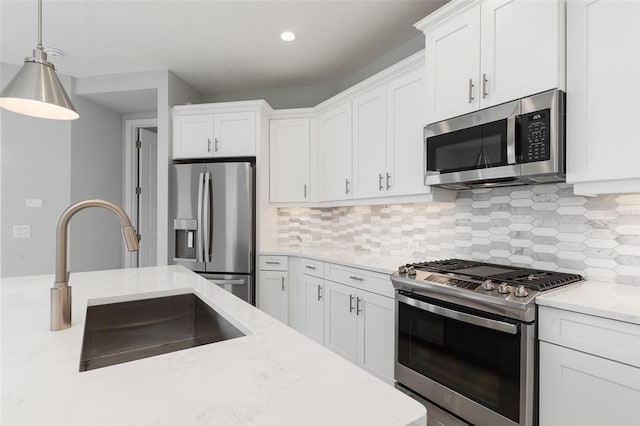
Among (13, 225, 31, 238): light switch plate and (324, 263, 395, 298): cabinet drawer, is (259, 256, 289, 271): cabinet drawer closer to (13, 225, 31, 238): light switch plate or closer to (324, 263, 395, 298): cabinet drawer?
(324, 263, 395, 298): cabinet drawer

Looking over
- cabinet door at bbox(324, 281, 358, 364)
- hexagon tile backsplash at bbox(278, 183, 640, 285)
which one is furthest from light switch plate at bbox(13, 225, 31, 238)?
hexagon tile backsplash at bbox(278, 183, 640, 285)

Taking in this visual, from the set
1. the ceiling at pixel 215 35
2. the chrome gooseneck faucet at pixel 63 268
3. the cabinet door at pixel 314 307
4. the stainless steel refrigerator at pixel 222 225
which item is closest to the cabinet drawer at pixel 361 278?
the cabinet door at pixel 314 307

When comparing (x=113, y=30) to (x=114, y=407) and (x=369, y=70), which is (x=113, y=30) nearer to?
(x=369, y=70)

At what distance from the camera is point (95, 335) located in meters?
1.35

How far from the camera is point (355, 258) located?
288 cm

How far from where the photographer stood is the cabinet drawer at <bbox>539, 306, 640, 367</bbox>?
47.7 inches

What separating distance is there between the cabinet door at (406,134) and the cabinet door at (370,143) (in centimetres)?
6

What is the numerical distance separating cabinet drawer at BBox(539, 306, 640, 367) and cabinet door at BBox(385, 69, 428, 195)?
115 centimetres

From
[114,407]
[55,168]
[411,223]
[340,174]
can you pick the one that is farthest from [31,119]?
[114,407]

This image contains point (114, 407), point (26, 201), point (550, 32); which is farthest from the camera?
point (26, 201)

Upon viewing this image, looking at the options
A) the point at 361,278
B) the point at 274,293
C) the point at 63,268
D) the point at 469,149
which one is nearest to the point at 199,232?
the point at 274,293

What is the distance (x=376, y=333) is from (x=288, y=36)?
97.9 inches

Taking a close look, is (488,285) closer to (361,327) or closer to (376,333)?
(376,333)

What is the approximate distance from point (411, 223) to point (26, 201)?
12.6 ft
